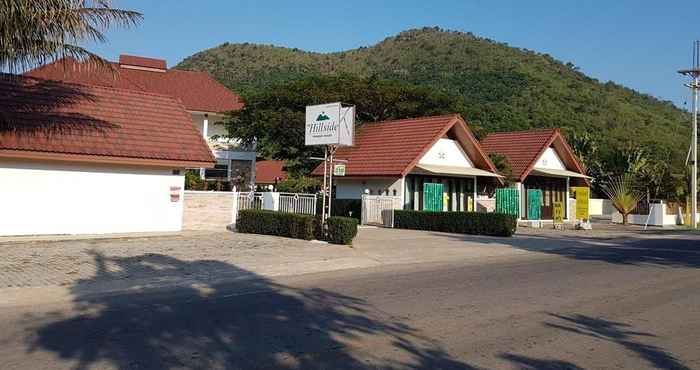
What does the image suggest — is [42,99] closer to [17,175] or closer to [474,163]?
[17,175]

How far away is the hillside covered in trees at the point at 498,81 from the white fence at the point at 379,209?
24.8m

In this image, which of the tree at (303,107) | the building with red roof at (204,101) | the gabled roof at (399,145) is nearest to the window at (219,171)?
the building with red roof at (204,101)

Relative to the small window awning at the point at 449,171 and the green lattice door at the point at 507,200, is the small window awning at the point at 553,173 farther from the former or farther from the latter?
the small window awning at the point at 449,171

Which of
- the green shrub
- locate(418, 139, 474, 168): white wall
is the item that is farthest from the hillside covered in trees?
the green shrub

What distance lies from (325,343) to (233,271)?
252 inches

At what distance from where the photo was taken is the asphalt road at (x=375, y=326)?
21.0 ft

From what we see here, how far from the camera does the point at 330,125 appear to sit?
21703 millimetres

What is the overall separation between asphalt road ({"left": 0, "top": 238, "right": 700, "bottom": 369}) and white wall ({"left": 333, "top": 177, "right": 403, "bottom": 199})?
1719 cm

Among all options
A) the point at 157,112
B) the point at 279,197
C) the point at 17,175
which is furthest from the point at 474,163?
the point at 17,175

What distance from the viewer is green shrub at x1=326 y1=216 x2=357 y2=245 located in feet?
60.1

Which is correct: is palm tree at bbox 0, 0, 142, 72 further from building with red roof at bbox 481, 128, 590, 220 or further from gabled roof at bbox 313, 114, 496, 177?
building with red roof at bbox 481, 128, 590, 220

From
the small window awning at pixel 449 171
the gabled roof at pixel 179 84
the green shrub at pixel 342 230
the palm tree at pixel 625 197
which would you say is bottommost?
the green shrub at pixel 342 230

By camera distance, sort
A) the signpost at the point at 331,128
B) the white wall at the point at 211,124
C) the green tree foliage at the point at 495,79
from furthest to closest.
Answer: the green tree foliage at the point at 495,79 → the white wall at the point at 211,124 → the signpost at the point at 331,128

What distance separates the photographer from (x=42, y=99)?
1981 centimetres
